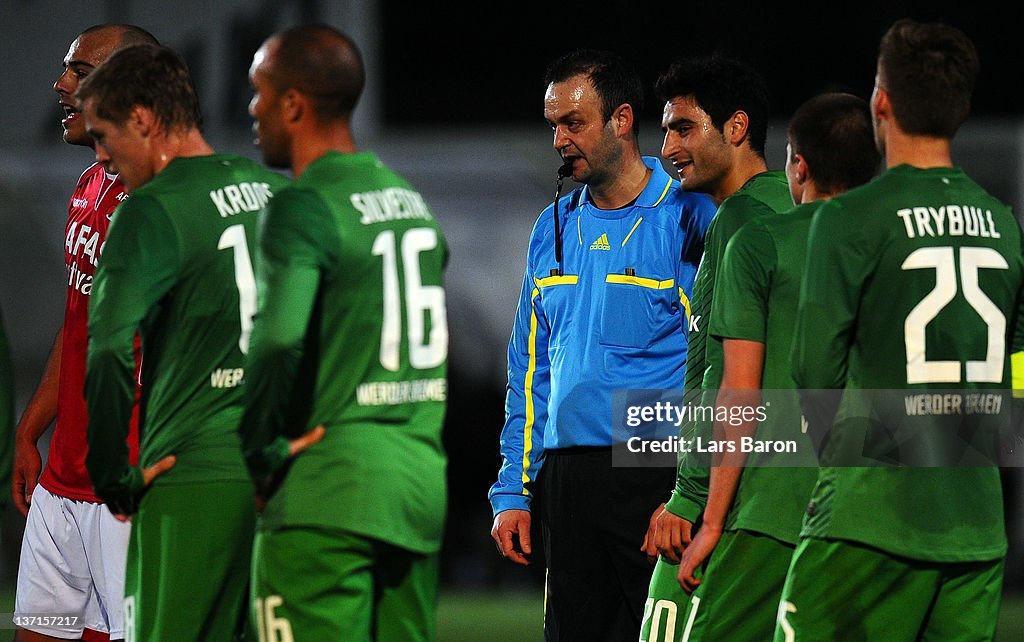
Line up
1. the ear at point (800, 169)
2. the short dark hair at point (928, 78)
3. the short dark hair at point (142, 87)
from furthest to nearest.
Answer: the ear at point (800, 169)
the short dark hair at point (142, 87)
the short dark hair at point (928, 78)

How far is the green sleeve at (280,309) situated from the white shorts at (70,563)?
160 centimetres

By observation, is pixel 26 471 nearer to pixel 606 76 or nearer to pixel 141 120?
pixel 141 120

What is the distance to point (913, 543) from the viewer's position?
123 inches

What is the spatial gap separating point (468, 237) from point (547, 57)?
4713 millimetres

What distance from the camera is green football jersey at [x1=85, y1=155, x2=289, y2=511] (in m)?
3.37

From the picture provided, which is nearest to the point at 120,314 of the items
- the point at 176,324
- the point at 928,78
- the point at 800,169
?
the point at 176,324

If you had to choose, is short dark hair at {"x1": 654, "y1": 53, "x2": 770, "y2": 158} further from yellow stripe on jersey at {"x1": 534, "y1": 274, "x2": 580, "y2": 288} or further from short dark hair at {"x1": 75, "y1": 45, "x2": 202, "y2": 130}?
short dark hair at {"x1": 75, "y1": 45, "x2": 202, "y2": 130}

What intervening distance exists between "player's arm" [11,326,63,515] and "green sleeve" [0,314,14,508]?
4.55 feet

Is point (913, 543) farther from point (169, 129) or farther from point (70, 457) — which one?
point (70, 457)

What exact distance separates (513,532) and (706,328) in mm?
1228

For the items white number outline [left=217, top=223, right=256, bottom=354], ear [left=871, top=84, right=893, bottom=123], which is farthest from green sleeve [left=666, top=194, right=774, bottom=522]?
white number outline [left=217, top=223, right=256, bottom=354]

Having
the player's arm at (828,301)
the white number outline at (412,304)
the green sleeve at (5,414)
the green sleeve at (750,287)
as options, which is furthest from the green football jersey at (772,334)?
the green sleeve at (5,414)

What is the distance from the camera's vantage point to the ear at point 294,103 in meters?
3.28

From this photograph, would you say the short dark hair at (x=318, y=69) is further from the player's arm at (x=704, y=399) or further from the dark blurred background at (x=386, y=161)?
the dark blurred background at (x=386, y=161)
